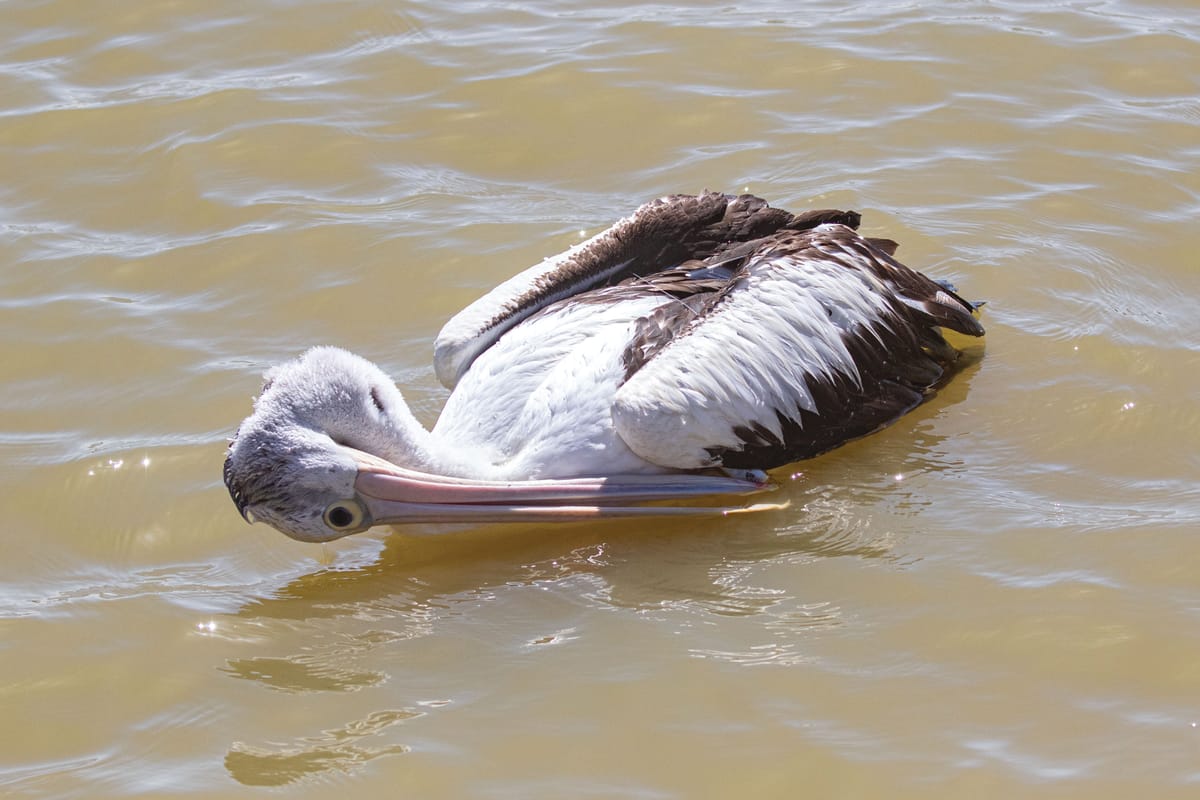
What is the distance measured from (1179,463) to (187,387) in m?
4.21

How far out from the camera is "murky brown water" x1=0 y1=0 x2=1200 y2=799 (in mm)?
4418

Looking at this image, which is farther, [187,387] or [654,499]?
[187,387]

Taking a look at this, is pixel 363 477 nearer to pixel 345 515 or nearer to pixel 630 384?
pixel 345 515

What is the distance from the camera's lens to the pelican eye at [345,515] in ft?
17.7

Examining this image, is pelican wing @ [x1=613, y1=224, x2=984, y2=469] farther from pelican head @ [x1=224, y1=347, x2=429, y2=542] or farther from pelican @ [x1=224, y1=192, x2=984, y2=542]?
pelican head @ [x1=224, y1=347, x2=429, y2=542]

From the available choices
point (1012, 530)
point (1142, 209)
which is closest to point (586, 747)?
point (1012, 530)

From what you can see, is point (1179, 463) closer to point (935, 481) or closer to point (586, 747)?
point (935, 481)

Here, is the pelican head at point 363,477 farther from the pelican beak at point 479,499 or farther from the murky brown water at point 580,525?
the murky brown water at point 580,525

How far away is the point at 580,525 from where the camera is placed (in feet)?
18.9

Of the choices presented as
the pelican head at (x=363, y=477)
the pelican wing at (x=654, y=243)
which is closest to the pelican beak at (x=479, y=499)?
the pelican head at (x=363, y=477)

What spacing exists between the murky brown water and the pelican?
0.23m

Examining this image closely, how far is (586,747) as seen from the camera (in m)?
4.34

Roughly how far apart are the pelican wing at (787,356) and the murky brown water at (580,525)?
193mm

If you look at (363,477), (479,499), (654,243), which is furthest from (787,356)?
(363,477)
